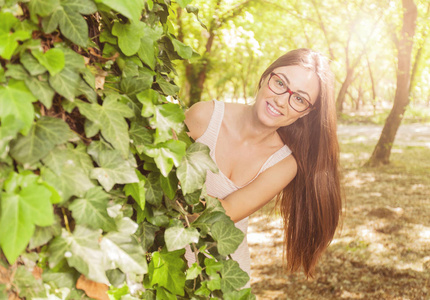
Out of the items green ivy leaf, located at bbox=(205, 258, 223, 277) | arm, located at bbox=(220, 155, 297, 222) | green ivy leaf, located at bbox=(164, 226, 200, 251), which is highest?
green ivy leaf, located at bbox=(164, 226, 200, 251)

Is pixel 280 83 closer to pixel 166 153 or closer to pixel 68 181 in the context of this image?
pixel 166 153

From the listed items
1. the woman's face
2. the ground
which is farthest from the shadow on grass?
the woman's face

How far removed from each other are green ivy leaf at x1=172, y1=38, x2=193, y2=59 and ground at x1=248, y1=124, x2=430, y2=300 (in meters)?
2.36

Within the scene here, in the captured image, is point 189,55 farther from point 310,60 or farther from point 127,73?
point 310,60

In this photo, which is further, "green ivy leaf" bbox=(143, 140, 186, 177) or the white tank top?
the white tank top

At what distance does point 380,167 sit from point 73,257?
1300 centimetres

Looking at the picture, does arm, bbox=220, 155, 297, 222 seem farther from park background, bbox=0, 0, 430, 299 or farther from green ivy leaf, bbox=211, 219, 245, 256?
green ivy leaf, bbox=211, 219, 245, 256

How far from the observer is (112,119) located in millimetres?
931

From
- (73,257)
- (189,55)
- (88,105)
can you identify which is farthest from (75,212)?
(189,55)

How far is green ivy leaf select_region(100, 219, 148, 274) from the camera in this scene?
0.92 m

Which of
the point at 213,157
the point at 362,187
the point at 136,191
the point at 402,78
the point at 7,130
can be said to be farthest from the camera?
the point at 402,78

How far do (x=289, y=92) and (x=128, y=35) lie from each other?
71.4 inches

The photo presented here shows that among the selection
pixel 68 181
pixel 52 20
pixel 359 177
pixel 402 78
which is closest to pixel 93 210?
pixel 68 181

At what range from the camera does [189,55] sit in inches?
51.5
